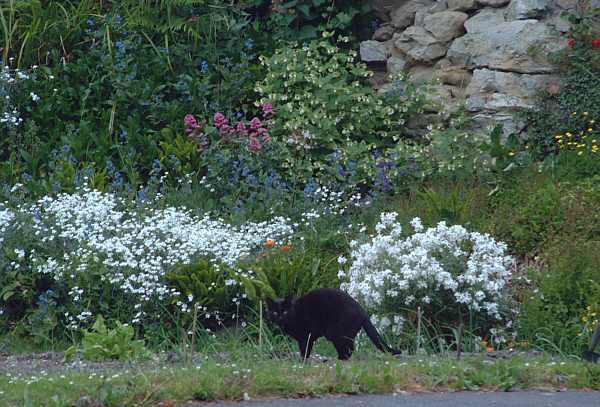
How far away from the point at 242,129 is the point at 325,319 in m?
4.20

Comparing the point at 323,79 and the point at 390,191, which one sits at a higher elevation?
the point at 323,79

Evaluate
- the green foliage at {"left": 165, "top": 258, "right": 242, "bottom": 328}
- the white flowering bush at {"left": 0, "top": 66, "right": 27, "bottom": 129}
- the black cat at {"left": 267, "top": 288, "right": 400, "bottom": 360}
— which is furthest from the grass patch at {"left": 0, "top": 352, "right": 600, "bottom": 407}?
the white flowering bush at {"left": 0, "top": 66, "right": 27, "bottom": 129}

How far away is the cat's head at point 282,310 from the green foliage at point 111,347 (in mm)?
1002

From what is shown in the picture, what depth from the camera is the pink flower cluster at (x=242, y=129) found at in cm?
1056

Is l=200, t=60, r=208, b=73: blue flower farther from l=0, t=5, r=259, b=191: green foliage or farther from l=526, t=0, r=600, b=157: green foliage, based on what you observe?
l=526, t=0, r=600, b=157: green foliage

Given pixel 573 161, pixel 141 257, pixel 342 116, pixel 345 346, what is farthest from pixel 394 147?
pixel 345 346

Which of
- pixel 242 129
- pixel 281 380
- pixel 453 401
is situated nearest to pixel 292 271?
pixel 242 129

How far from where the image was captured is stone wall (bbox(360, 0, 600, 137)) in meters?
10.9

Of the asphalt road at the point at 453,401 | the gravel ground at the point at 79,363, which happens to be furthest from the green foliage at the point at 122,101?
the asphalt road at the point at 453,401

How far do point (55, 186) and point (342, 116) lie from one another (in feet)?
10.3

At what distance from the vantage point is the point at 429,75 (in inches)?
462

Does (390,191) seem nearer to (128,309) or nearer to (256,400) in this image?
(128,309)

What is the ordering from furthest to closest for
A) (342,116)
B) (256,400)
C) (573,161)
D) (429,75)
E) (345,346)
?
1. (429,75)
2. (342,116)
3. (573,161)
4. (345,346)
5. (256,400)

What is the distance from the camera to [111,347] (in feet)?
23.9
